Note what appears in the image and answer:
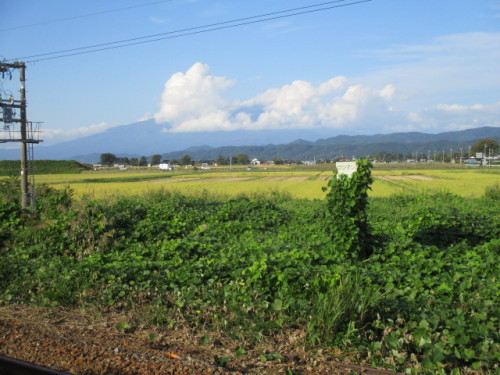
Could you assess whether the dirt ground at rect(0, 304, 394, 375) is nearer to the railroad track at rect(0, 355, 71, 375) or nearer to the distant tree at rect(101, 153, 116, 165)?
the railroad track at rect(0, 355, 71, 375)

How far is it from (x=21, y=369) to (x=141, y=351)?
116 cm

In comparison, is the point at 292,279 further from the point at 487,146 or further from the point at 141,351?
the point at 487,146

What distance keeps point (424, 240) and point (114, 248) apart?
6884mm

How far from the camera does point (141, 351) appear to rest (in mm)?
4672

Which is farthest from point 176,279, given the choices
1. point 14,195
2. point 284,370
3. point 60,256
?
point 14,195

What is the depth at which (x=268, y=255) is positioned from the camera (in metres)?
7.33

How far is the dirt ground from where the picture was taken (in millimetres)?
4281

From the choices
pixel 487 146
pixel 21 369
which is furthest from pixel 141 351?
pixel 487 146

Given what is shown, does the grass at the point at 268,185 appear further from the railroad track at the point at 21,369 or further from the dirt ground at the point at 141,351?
the railroad track at the point at 21,369

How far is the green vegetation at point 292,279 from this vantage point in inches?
189

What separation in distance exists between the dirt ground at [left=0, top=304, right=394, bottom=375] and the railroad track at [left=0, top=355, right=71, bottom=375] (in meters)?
0.42

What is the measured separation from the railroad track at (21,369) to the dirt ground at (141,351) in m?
0.42

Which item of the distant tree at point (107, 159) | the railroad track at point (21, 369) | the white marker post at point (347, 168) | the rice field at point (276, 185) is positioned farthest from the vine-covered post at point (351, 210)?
the distant tree at point (107, 159)

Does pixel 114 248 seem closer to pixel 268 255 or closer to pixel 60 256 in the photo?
pixel 60 256
